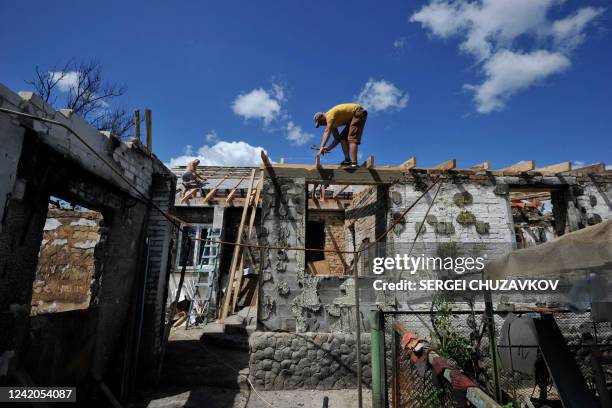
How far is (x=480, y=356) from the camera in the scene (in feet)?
19.5

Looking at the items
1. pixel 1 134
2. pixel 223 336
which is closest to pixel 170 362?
pixel 223 336

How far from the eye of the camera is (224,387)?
19.9 feet

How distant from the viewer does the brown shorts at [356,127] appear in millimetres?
6691

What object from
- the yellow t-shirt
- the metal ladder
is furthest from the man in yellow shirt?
the metal ladder

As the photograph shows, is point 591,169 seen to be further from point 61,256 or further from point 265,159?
point 61,256

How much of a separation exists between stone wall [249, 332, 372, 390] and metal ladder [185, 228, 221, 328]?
16.2 ft

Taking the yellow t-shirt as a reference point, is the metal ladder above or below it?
below

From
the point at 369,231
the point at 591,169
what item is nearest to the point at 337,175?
the point at 369,231

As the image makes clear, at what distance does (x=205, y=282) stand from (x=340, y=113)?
7.78m

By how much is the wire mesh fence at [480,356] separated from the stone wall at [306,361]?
0.63 metres

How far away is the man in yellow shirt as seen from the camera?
6652mm

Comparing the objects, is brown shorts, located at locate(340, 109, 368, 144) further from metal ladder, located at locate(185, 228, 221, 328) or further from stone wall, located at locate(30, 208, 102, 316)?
metal ladder, located at locate(185, 228, 221, 328)

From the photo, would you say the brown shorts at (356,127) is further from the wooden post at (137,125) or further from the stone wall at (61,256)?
the stone wall at (61,256)

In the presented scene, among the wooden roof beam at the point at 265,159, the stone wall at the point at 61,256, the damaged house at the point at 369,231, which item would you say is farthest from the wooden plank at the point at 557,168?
the stone wall at the point at 61,256
